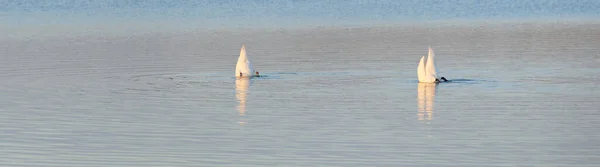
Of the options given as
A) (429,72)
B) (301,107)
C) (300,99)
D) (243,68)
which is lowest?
(301,107)

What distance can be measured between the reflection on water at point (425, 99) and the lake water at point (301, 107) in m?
0.03

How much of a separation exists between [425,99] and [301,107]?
2143 mm

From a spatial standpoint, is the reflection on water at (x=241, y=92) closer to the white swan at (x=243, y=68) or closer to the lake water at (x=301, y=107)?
the lake water at (x=301, y=107)

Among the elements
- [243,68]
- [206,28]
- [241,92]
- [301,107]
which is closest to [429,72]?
[241,92]

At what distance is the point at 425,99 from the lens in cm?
1948

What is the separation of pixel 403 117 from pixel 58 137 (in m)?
4.54

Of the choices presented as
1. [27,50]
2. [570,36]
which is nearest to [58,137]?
[27,50]

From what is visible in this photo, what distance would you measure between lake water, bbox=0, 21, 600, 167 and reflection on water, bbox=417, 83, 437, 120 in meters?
0.03

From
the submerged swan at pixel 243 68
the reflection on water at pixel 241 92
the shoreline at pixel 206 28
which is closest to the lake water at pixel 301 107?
the reflection on water at pixel 241 92

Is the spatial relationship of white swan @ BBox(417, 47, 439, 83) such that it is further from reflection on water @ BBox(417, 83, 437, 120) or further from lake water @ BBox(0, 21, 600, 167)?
lake water @ BBox(0, 21, 600, 167)

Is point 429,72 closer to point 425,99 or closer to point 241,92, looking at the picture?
point 425,99

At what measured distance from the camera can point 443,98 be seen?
19641mm

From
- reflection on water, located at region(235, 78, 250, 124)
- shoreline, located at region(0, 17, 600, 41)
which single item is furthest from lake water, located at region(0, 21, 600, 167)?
shoreline, located at region(0, 17, 600, 41)

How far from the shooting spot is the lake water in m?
13.9
